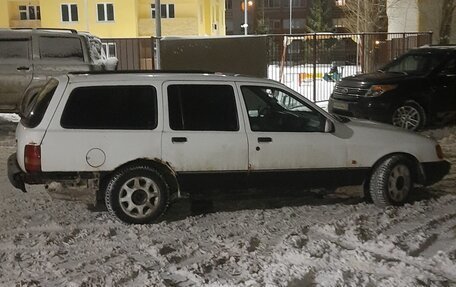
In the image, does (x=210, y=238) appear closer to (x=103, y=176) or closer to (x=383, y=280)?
(x=103, y=176)

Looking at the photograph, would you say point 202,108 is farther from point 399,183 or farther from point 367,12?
point 367,12

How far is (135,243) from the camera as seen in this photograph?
5.87 m

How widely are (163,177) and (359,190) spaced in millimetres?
2286

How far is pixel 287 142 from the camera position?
665cm

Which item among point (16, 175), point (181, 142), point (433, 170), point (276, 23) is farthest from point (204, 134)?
point (276, 23)

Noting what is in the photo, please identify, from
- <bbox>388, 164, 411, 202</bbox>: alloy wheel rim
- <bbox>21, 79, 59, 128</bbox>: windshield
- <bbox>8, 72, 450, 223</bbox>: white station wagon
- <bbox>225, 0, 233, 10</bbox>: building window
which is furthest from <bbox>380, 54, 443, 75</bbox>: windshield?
<bbox>225, 0, 233, 10</bbox>: building window

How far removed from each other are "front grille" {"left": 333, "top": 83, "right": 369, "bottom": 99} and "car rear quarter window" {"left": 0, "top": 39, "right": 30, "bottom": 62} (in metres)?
6.59

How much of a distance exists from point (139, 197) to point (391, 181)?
2851mm

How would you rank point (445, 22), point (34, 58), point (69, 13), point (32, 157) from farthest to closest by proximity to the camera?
point (69, 13) < point (445, 22) < point (34, 58) < point (32, 157)

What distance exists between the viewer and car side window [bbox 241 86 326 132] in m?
6.67

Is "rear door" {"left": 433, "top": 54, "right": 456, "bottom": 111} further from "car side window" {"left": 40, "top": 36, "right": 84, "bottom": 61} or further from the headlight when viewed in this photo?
"car side window" {"left": 40, "top": 36, "right": 84, "bottom": 61}

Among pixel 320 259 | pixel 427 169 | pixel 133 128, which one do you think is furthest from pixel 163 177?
pixel 427 169

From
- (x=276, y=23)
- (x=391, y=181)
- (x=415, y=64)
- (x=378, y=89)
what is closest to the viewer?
(x=391, y=181)

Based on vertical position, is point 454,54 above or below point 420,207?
above
